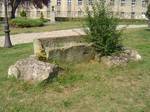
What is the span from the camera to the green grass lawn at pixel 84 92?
21.7 ft

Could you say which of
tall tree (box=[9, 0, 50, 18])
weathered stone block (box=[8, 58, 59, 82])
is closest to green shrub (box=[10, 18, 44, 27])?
tall tree (box=[9, 0, 50, 18])

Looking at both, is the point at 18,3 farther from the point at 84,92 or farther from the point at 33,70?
the point at 84,92

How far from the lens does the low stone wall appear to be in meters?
8.62

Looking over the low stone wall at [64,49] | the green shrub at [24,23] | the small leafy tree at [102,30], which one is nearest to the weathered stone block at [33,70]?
the low stone wall at [64,49]

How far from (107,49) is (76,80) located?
1732 millimetres

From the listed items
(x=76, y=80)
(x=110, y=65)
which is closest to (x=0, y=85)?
(x=76, y=80)

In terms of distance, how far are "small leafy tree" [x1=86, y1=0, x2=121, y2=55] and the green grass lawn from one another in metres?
0.61

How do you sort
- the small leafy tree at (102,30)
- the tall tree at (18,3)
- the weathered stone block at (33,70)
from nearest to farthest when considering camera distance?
the weathered stone block at (33,70), the small leafy tree at (102,30), the tall tree at (18,3)

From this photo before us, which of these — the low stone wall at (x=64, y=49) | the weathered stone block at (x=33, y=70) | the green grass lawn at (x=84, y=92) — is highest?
the low stone wall at (x=64, y=49)

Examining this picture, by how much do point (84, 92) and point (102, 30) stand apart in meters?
2.52

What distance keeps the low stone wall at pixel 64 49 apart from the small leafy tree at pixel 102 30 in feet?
0.88

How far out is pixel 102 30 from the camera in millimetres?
9312

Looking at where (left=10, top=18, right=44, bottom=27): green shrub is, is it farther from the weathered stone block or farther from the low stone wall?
the weathered stone block

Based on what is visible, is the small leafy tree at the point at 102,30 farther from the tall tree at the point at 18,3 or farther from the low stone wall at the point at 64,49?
the tall tree at the point at 18,3
